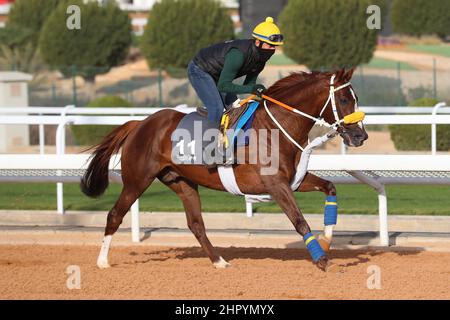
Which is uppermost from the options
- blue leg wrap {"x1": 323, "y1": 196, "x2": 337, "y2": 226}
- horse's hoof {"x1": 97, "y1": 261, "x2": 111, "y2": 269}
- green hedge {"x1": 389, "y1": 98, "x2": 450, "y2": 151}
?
blue leg wrap {"x1": 323, "y1": 196, "x2": 337, "y2": 226}

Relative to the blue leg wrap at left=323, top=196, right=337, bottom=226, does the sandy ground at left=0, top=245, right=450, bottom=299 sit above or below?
below

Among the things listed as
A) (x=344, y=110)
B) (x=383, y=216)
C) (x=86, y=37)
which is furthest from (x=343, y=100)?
(x=86, y=37)

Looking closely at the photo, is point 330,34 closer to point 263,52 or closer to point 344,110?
point 263,52

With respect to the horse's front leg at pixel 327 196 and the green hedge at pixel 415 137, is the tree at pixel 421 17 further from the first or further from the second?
the horse's front leg at pixel 327 196

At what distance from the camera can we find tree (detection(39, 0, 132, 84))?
105 feet

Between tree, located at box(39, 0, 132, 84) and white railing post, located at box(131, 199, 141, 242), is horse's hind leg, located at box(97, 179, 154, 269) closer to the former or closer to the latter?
white railing post, located at box(131, 199, 141, 242)

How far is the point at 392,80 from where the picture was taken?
3112 centimetres

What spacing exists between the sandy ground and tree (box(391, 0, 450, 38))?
32.3 m

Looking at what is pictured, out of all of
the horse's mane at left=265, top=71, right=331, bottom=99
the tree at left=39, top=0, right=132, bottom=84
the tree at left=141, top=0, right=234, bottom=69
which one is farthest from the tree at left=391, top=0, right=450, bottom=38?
the horse's mane at left=265, top=71, right=331, bottom=99

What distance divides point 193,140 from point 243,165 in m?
0.43

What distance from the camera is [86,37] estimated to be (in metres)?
32.2

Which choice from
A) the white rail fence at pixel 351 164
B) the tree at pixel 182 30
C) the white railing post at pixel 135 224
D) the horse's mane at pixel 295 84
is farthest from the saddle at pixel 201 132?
the tree at pixel 182 30

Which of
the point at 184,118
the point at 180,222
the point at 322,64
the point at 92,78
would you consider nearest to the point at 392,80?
the point at 322,64

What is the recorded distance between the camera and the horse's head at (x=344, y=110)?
758 cm
